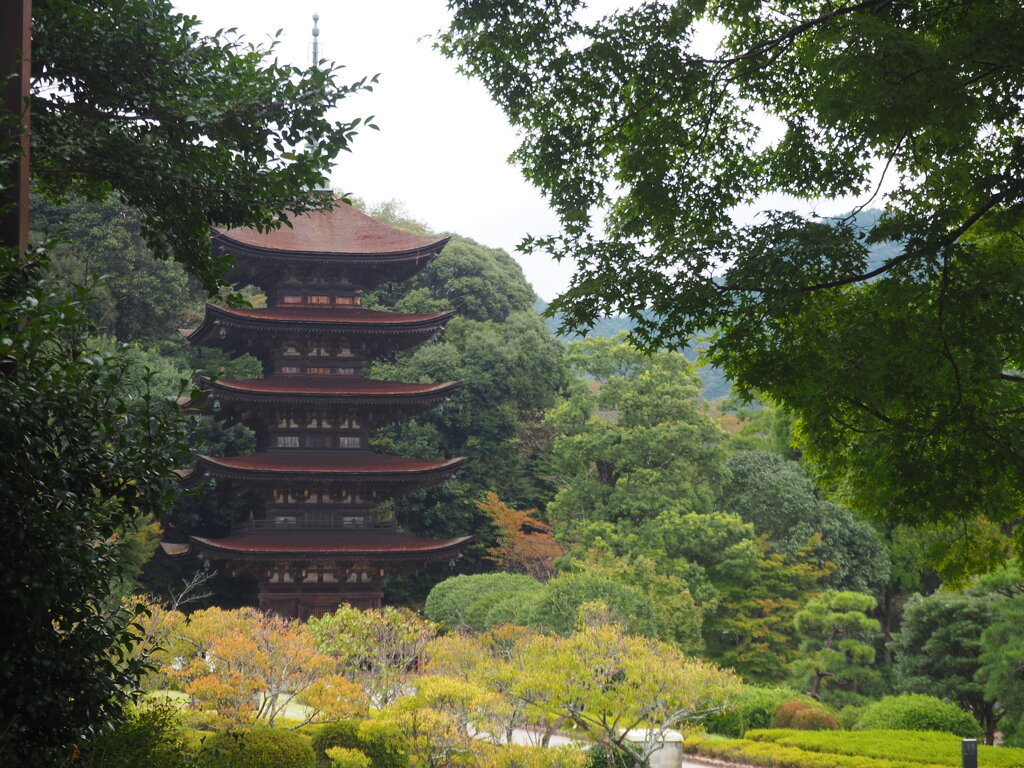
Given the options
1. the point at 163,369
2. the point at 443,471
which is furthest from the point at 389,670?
the point at 163,369

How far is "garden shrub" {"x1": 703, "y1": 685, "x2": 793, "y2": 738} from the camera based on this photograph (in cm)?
Result: 1927

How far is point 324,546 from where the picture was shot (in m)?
20.3

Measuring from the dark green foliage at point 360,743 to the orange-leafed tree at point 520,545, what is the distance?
12.0 metres

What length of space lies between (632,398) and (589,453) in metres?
1.64

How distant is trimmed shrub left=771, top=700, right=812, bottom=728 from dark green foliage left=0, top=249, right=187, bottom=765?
15.9 metres

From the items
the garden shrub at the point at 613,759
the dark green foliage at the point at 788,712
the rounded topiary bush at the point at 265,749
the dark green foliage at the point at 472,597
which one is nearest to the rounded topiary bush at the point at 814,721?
the dark green foliage at the point at 788,712

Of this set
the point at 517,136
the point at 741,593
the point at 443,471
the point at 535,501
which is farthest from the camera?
the point at 535,501

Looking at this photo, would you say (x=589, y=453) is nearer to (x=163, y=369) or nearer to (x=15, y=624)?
(x=163, y=369)

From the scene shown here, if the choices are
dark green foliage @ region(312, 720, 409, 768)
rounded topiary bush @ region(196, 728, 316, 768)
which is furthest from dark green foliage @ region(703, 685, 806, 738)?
rounded topiary bush @ region(196, 728, 316, 768)

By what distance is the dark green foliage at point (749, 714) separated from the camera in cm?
1927

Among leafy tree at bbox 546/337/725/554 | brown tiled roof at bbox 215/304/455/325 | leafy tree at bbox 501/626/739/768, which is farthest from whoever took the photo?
leafy tree at bbox 546/337/725/554

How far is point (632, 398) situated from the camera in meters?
24.1

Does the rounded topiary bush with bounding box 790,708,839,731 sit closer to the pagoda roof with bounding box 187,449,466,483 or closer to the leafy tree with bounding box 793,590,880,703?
the leafy tree with bounding box 793,590,880,703

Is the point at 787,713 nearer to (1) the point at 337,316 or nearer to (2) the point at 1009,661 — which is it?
(2) the point at 1009,661
